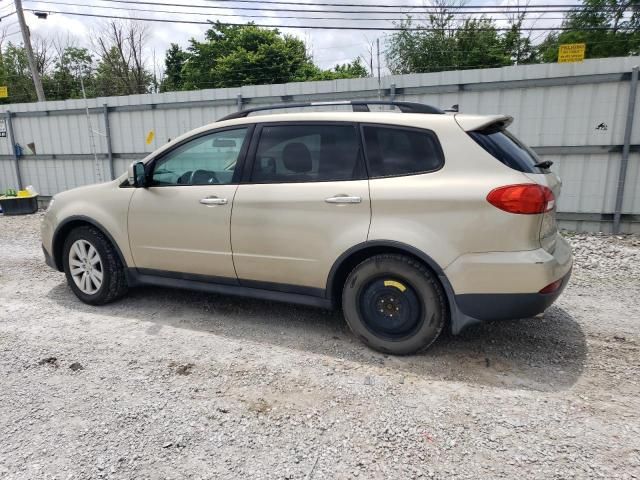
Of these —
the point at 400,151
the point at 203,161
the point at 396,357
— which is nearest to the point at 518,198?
the point at 400,151

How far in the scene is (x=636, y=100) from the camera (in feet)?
21.2

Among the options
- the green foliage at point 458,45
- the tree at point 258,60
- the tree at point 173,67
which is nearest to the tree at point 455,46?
the green foliage at point 458,45

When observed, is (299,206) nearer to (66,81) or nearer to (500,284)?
(500,284)

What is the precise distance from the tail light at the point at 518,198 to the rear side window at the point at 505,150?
0.66 feet

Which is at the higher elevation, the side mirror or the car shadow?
the side mirror

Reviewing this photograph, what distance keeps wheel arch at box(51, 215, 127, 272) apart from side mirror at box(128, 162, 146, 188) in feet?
1.92

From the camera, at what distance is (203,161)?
388cm

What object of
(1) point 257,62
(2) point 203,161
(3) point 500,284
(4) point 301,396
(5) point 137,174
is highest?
(1) point 257,62

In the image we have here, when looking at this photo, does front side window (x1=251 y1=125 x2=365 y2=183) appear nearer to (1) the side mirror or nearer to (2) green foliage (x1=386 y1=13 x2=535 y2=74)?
(1) the side mirror

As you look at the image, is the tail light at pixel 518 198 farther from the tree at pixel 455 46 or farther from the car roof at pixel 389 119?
the tree at pixel 455 46

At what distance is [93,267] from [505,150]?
3.79m

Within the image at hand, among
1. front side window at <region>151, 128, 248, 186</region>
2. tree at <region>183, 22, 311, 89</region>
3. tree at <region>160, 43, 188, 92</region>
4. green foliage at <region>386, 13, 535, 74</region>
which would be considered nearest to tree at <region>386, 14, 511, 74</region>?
green foliage at <region>386, 13, 535, 74</region>

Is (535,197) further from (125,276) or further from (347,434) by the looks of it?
(125,276)

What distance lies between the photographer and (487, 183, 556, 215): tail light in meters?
2.84
